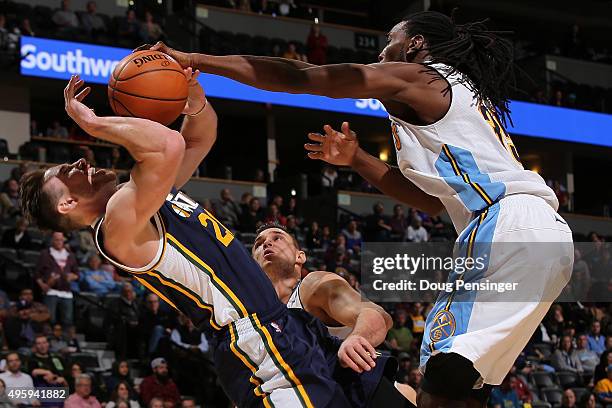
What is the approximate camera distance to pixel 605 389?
41.4 feet

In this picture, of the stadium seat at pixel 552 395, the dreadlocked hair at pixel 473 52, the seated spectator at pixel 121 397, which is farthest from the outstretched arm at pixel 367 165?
the stadium seat at pixel 552 395

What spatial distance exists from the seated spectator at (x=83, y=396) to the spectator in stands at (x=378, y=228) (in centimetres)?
707

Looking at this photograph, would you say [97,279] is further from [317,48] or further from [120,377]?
[317,48]

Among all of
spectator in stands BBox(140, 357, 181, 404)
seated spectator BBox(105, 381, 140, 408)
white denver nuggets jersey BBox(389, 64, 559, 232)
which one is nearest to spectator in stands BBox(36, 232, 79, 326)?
spectator in stands BBox(140, 357, 181, 404)

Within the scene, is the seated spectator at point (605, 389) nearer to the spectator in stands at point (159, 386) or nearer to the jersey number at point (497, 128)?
the spectator in stands at point (159, 386)

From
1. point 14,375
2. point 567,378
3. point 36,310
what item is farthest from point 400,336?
point 14,375

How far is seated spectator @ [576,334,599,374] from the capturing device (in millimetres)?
13570

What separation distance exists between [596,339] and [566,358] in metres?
0.68

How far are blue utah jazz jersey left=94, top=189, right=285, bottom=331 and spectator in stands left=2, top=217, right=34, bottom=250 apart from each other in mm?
8076

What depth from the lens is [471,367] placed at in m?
3.38

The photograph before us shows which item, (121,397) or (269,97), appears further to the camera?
(269,97)

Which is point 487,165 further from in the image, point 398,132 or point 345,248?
point 345,248

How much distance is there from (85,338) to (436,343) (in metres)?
8.04

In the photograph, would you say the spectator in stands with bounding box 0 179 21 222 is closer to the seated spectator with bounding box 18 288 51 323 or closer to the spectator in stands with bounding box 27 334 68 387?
the seated spectator with bounding box 18 288 51 323
